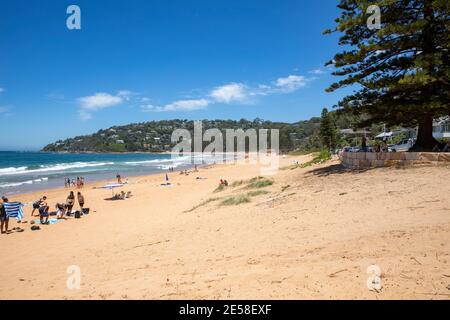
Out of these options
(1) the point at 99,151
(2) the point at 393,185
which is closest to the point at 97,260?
(2) the point at 393,185

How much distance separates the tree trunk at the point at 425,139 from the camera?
530 inches

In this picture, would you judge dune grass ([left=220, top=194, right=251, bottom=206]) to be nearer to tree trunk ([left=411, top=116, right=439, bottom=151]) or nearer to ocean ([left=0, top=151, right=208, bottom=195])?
tree trunk ([left=411, top=116, right=439, bottom=151])

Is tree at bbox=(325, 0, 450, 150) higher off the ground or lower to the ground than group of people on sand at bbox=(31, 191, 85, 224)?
higher

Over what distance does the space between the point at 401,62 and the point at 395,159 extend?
13.3 ft

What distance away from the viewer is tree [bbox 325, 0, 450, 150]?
11.5 metres

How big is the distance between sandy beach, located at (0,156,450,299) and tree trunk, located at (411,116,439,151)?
10.6 feet

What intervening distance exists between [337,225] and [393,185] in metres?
3.62

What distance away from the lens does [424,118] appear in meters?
13.1

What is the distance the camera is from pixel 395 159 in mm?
12227
